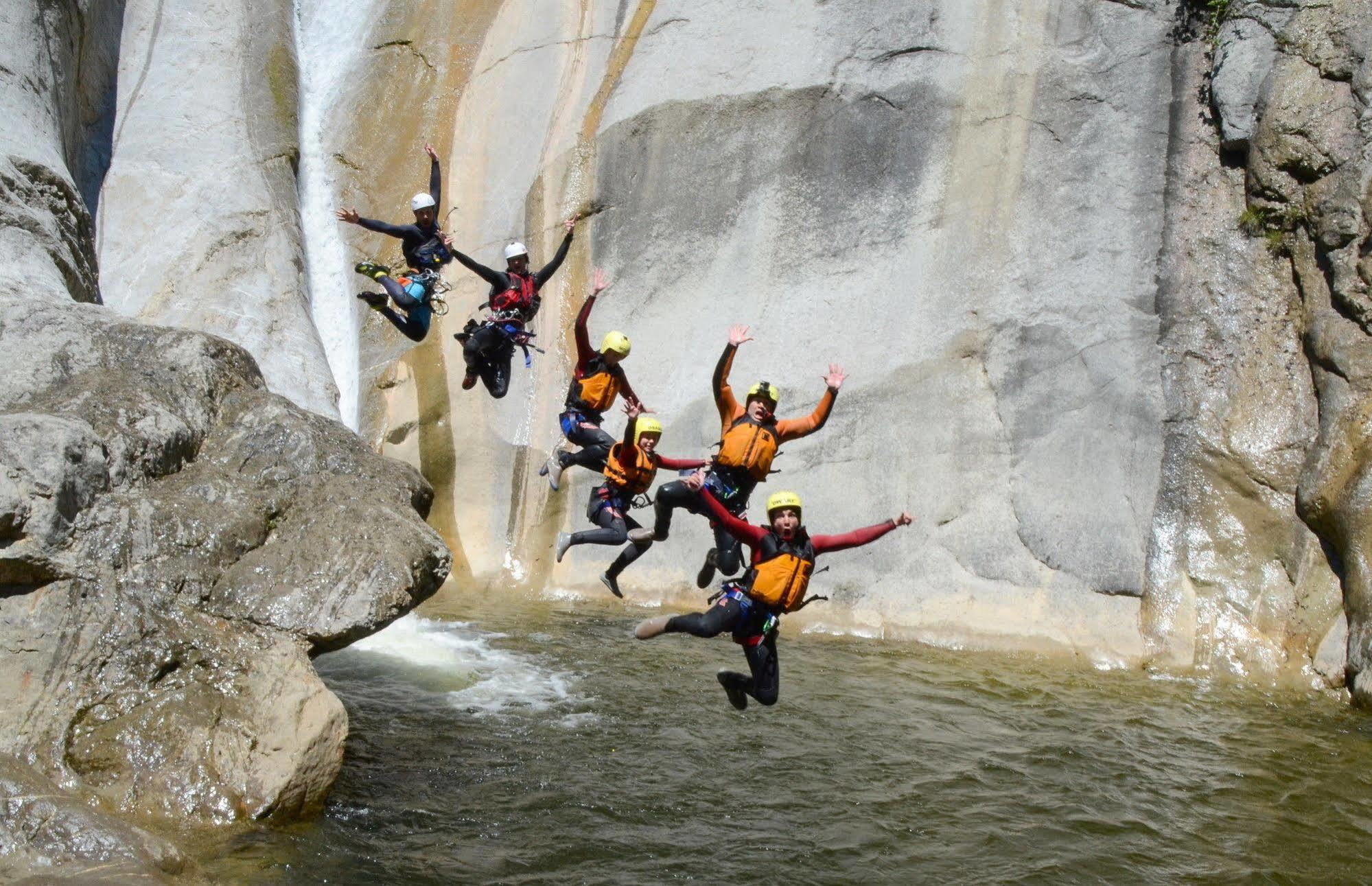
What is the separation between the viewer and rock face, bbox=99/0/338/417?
14.8 metres

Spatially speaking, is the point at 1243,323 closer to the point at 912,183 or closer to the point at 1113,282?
the point at 1113,282

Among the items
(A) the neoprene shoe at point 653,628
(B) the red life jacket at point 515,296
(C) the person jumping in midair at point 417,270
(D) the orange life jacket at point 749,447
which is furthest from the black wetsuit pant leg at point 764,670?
(C) the person jumping in midair at point 417,270

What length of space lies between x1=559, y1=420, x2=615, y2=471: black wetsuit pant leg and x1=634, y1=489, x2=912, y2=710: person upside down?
2622mm

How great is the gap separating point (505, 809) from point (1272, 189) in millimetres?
10635

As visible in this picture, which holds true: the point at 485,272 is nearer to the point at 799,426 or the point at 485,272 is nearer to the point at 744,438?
the point at 744,438

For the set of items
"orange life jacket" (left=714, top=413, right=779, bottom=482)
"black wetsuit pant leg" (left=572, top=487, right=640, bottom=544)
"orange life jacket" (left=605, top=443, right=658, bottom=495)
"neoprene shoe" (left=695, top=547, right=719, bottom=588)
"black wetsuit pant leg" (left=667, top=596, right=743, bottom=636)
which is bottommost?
"black wetsuit pant leg" (left=667, top=596, right=743, bottom=636)

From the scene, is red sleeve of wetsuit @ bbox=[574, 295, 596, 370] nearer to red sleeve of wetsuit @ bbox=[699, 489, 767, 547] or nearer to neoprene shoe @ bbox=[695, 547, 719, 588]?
neoprene shoe @ bbox=[695, 547, 719, 588]

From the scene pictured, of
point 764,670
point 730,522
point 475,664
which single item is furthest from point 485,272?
point 764,670

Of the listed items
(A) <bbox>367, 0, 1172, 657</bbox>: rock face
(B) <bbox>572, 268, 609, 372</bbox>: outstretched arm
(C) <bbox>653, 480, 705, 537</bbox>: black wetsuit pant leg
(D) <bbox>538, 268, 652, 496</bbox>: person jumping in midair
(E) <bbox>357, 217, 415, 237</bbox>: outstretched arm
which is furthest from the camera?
(A) <bbox>367, 0, 1172, 657</bbox>: rock face

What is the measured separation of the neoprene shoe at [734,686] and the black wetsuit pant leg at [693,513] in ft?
3.45

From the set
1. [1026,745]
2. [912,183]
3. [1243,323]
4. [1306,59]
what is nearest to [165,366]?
[1026,745]

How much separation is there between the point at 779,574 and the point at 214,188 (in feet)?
38.2

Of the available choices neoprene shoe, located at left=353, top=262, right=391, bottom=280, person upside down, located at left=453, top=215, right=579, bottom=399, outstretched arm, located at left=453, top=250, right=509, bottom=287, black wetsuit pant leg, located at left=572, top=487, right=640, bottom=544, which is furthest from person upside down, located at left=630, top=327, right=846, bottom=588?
neoprene shoe, located at left=353, top=262, right=391, bottom=280

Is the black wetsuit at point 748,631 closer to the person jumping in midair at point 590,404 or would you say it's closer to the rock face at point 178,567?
the rock face at point 178,567
